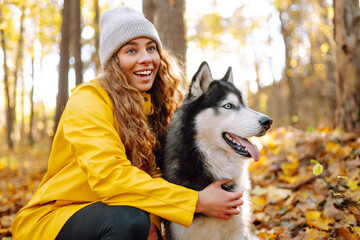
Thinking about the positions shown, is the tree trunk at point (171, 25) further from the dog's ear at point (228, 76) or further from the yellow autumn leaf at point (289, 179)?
the yellow autumn leaf at point (289, 179)

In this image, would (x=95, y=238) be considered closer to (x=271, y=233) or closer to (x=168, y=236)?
(x=168, y=236)

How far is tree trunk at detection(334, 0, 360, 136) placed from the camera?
Answer: 15.7ft

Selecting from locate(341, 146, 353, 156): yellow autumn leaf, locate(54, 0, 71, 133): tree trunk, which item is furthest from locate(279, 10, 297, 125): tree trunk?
locate(54, 0, 71, 133): tree trunk

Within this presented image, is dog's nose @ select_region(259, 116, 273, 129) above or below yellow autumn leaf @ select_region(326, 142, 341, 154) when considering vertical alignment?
above

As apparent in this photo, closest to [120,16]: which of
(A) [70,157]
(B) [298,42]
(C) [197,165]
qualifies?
(A) [70,157]

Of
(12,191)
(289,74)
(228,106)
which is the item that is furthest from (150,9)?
(289,74)

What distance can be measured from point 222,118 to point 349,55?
354cm

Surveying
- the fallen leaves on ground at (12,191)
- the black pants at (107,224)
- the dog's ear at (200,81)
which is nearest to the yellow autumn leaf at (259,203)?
the dog's ear at (200,81)

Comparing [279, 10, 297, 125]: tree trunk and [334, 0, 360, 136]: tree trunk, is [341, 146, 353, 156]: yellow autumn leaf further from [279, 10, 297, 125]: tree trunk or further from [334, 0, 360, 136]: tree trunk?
[279, 10, 297, 125]: tree trunk

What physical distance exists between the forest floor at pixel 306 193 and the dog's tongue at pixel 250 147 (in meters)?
0.52

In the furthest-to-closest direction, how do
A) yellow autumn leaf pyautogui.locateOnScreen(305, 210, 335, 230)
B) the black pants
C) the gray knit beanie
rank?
yellow autumn leaf pyautogui.locateOnScreen(305, 210, 335, 230)
the gray knit beanie
the black pants

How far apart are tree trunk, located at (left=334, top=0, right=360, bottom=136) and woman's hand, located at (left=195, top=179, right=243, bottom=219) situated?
3573 mm

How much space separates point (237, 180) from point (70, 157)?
57.4 inches

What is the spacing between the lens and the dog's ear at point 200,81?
2.64 meters
